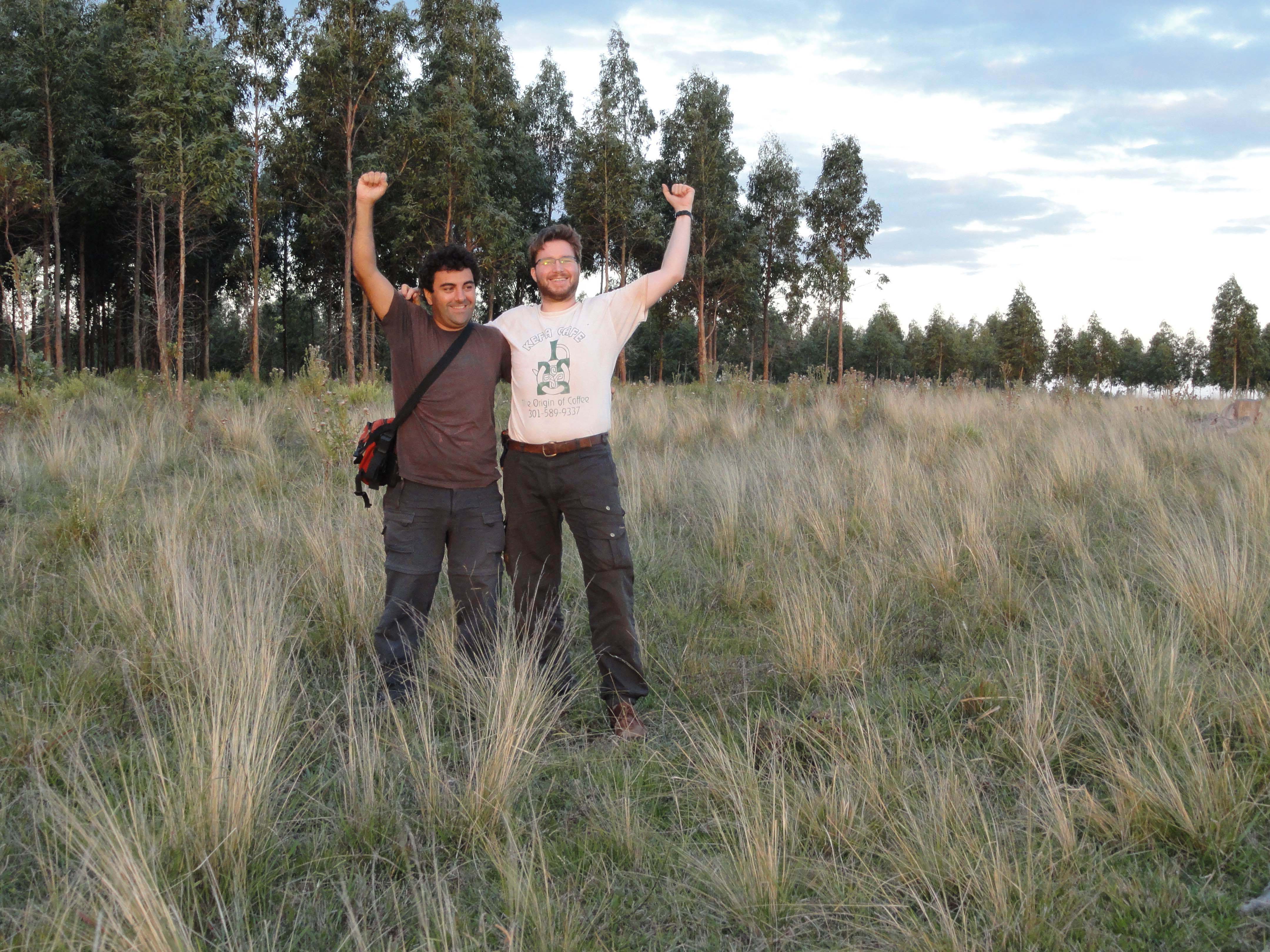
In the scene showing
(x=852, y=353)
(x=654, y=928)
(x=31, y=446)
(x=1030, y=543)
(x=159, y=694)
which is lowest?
(x=654, y=928)

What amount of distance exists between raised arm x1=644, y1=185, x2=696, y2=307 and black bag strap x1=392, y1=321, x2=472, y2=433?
0.80 meters

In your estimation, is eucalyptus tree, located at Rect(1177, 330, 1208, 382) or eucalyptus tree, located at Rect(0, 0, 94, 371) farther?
eucalyptus tree, located at Rect(1177, 330, 1208, 382)

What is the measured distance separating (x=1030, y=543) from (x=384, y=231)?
96.2 feet

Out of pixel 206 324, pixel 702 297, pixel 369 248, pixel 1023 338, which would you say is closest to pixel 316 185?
pixel 206 324

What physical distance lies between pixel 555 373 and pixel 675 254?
29.8 inches

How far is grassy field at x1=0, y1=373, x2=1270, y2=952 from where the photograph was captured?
2.21 meters

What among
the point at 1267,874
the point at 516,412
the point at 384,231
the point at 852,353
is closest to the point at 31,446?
the point at 516,412

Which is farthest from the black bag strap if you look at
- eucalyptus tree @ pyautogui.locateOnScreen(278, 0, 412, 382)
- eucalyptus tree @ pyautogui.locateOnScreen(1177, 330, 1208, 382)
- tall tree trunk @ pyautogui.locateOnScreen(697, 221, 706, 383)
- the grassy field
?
eucalyptus tree @ pyautogui.locateOnScreen(1177, 330, 1208, 382)

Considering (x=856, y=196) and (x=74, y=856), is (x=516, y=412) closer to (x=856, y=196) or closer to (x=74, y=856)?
(x=74, y=856)

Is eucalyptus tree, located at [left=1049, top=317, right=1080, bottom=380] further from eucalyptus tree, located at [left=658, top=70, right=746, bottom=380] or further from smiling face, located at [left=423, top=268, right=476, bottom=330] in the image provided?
smiling face, located at [left=423, top=268, right=476, bottom=330]

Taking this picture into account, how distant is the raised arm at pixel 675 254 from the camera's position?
354 cm

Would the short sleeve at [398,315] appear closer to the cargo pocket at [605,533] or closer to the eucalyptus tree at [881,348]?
the cargo pocket at [605,533]

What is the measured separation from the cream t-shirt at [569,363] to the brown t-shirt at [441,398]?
123 millimetres

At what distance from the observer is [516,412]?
11.5ft
